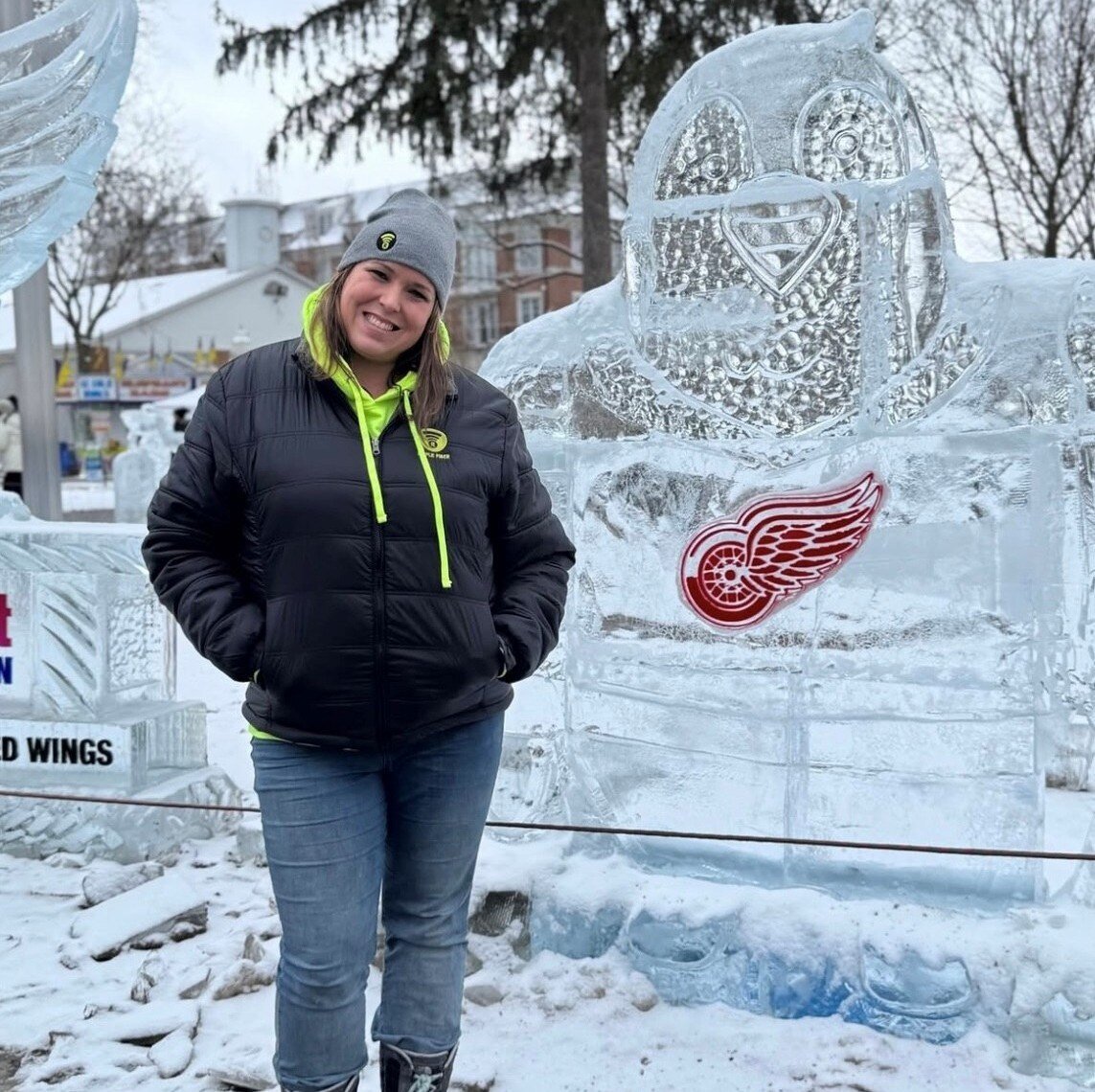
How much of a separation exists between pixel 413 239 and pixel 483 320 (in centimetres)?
3668

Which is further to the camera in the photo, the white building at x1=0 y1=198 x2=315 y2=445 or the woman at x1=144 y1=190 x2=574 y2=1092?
the white building at x1=0 y1=198 x2=315 y2=445

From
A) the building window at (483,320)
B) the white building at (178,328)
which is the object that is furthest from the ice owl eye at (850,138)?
the building window at (483,320)

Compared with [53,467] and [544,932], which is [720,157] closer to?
[544,932]

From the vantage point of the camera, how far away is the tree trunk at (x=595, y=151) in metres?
10.4

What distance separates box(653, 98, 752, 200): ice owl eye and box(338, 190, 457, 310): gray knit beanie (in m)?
1.15

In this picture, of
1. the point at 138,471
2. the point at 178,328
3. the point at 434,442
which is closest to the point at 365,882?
the point at 434,442

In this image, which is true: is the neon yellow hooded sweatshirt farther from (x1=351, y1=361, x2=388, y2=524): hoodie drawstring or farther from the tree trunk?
the tree trunk

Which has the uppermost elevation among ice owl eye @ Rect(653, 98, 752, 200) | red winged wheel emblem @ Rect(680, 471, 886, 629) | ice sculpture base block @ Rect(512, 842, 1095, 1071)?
ice owl eye @ Rect(653, 98, 752, 200)

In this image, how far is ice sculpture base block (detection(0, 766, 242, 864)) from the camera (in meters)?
3.95

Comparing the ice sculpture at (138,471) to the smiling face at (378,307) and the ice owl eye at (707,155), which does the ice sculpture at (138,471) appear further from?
the smiling face at (378,307)

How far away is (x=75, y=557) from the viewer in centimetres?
401

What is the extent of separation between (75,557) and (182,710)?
0.65 m

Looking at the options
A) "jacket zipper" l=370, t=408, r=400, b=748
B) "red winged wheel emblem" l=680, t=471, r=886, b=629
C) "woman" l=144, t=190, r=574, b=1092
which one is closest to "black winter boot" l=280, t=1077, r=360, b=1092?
"woman" l=144, t=190, r=574, b=1092

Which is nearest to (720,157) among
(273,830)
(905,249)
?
(905,249)
